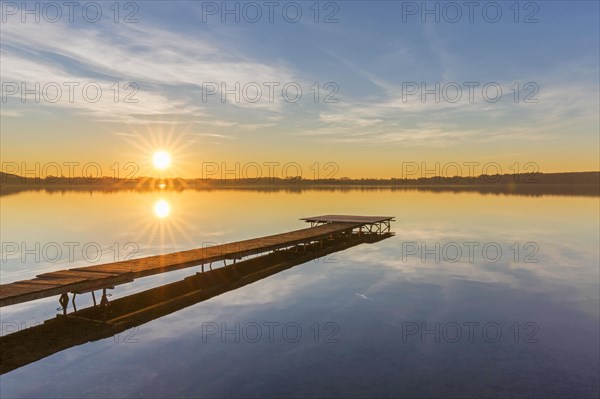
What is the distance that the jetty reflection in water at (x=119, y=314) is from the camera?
44.9 feet

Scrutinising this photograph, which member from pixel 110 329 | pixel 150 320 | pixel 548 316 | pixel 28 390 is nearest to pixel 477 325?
pixel 548 316

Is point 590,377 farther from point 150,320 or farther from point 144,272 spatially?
point 144,272

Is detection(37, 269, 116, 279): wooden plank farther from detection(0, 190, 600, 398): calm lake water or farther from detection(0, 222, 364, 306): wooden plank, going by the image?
detection(0, 190, 600, 398): calm lake water

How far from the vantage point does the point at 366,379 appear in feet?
40.2

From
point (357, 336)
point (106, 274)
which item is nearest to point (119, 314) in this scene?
point (106, 274)

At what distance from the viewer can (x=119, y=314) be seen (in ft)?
55.8

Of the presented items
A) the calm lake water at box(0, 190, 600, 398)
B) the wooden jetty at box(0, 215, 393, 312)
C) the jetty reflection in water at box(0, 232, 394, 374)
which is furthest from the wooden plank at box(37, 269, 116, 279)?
the calm lake water at box(0, 190, 600, 398)

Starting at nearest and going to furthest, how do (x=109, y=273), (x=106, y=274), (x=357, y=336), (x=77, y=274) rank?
(x=357, y=336) < (x=77, y=274) < (x=106, y=274) < (x=109, y=273)

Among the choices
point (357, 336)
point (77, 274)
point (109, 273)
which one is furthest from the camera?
point (109, 273)

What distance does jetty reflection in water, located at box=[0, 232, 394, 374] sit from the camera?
13.7m

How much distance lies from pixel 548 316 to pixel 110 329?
16.7 meters

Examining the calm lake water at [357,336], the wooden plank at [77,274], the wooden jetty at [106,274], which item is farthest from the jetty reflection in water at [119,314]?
the wooden plank at [77,274]

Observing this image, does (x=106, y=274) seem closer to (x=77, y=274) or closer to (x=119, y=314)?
(x=77, y=274)

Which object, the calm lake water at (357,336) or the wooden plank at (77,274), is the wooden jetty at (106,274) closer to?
the wooden plank at (77,274)
